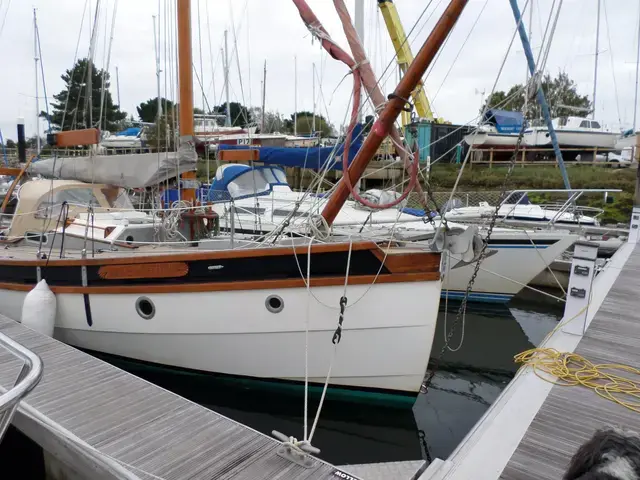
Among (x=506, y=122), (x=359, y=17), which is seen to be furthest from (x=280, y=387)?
(x=506, y=122)

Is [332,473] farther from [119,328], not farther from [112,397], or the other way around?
[119,328]

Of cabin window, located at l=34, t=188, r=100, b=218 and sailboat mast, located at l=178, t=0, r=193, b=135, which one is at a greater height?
sailboat mast, located at l=178, t=0, r=193, b=135

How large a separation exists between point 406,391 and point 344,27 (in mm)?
3654

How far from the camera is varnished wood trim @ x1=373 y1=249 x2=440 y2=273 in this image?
444cm

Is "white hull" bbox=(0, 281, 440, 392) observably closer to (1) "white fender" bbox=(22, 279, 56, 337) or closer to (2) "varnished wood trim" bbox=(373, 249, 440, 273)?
(2) "varnished wood trim" bbox=(373, 249, 440, 273)

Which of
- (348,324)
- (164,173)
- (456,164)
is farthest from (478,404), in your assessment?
(456,164)

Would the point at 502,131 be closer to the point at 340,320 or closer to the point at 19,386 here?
the point at 340,320

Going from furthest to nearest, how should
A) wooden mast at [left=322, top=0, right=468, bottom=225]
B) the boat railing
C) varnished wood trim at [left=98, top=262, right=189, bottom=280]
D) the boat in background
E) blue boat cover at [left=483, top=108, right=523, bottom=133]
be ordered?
blue boat cover at [left=483, top=108, right=523, bottom=133], the boat in background, varnished wood trim at [left=98, top=262, right=189, bottom=280], wooden mast at [left=322, top=0, right=468, bottom=225], the boat railing

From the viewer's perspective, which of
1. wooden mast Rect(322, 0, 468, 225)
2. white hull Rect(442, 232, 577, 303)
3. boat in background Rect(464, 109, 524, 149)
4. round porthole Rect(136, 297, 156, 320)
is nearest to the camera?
wooden mast Rect(322, 0, 468, 225)

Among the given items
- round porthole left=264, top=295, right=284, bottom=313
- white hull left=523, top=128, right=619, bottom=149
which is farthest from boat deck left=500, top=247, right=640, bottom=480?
white hull left=523, top=128, right=619, bottom=149

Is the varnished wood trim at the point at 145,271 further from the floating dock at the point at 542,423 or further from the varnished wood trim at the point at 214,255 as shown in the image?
the floating dock at the point at 542,423

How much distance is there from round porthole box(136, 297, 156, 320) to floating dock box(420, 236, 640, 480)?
3591 mm

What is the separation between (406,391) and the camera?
16.3 feet

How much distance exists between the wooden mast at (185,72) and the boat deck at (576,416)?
220 inches
